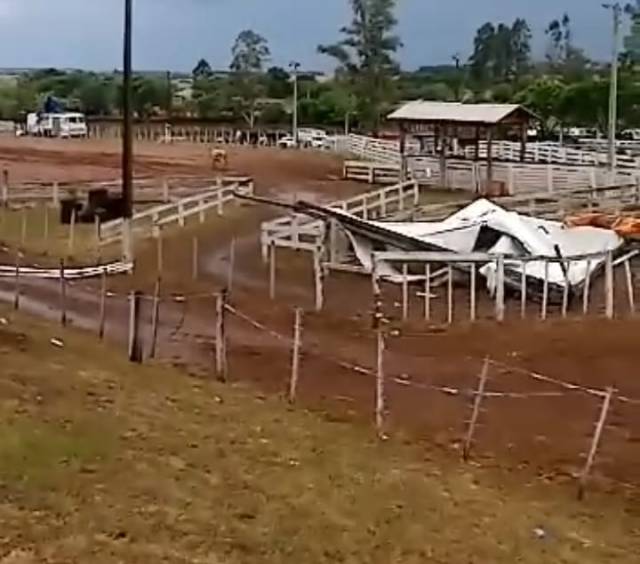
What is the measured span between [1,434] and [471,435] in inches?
191

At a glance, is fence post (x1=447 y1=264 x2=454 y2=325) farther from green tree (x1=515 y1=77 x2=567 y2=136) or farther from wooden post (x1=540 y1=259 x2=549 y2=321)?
green tree (x1=515 y1=77 x2=567 y2=136)

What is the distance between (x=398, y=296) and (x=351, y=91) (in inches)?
3293

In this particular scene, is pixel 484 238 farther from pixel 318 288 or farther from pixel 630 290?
pixel 318 288

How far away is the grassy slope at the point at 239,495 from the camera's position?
980cm

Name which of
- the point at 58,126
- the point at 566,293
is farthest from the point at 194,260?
the point at 58,126

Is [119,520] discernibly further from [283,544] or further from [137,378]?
[137,378]

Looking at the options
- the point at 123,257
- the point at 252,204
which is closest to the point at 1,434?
the point at 123,257

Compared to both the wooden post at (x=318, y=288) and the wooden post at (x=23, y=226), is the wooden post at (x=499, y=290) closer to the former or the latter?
the wooden post at (x=318, y=288)

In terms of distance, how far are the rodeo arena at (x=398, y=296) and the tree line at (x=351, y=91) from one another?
34.8 metres

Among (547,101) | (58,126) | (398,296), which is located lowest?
(398,296)

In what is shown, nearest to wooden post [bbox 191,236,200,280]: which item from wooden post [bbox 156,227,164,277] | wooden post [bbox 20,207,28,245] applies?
wooden post [bbox 156,227,164,277]

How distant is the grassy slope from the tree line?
72.4m

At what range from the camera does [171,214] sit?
38375 mm

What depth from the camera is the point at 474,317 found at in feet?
80.3
